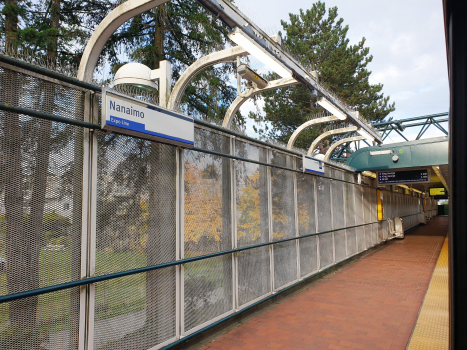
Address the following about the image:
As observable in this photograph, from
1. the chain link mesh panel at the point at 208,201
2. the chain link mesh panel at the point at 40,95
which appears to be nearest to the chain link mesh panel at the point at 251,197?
the chain link mesh panel at the point at 208,201

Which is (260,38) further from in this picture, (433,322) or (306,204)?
(433,322)

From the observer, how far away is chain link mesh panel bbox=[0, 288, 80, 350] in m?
2.42

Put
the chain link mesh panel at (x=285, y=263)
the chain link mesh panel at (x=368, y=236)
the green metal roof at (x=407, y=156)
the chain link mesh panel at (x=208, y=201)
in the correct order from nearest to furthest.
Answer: the chain link mesh panel at (x=208, y=201), the chain link mesh panel at (x=285, y=263), the green metal roof at (x=407, y=156), the chain link mesh panel at (x=368, y=236)

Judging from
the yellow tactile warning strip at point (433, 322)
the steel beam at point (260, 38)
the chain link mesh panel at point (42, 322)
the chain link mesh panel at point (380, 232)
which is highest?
the steel beam at point (260, 38)

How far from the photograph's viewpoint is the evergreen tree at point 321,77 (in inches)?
859

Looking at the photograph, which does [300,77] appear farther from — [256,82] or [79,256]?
[79,256]

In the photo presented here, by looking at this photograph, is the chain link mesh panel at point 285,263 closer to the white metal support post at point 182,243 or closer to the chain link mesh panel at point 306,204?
the chain link mesh panel at point 306,204

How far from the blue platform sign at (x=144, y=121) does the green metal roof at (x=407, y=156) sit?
30.9 ft

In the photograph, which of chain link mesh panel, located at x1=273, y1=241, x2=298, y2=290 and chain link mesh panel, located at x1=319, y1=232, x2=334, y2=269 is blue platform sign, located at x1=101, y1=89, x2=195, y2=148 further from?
chain link mesh panel, located at x1=319, y1=232, x2=334, y2=269

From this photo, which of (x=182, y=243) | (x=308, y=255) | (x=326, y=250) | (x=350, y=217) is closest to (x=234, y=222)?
(x=182, y=243)

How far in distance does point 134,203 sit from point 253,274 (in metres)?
2.84

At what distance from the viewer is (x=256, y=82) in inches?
197

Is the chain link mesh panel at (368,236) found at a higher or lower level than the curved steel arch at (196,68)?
lower
